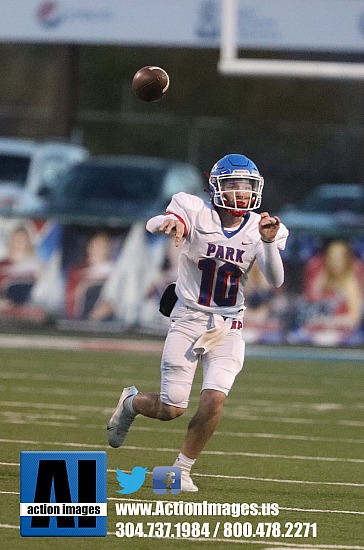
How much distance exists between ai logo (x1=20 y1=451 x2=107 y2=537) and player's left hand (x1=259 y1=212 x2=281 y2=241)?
1.85 meters

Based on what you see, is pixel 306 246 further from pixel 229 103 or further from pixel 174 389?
pixel 229 103

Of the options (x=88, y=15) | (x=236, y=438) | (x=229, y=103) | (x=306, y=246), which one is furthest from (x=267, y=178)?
(x=236, y=438)

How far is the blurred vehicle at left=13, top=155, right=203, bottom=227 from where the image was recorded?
2109 centimetres

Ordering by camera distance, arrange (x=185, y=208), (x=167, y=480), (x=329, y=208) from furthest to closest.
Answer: (x=329, y=208), (x=185, y=208), (x=167, y=480)

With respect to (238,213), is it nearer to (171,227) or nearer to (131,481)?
(171,227)

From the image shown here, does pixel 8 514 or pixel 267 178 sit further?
pixel 267 178

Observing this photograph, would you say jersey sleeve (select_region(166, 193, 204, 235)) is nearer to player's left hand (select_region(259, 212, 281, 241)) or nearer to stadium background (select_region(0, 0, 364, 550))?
player's left hand (select_region(259, 212, 281, 241))

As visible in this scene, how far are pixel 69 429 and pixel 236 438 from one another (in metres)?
1.09

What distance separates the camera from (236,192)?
312 inches

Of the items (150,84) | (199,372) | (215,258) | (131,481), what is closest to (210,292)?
(215,258)

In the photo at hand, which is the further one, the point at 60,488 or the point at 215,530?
the point at 215,530

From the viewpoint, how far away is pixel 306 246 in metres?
17.1

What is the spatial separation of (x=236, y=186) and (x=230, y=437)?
2.64m

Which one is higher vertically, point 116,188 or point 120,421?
point 116,188
